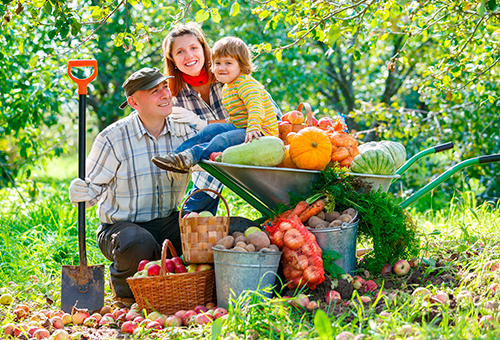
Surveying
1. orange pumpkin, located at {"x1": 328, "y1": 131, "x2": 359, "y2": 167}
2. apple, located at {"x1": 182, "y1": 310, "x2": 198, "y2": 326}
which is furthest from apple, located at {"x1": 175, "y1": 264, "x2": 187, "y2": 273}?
orange pumpkin, located at {"x1": 328, "y1": 131, "x2": 359, "y2": 167}

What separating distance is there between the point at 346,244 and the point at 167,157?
1202 mm

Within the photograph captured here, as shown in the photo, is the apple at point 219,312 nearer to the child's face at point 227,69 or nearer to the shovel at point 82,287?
the shovel at point 82,287

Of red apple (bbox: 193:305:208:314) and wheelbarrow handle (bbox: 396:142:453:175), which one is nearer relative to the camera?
red apple (bbox: 193:305:208:314)

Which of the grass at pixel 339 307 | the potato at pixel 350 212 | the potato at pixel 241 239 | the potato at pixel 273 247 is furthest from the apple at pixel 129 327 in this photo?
the potato at pixel 350 212

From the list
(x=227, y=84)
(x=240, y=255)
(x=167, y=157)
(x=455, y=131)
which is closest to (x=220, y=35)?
(x=455, y=131)

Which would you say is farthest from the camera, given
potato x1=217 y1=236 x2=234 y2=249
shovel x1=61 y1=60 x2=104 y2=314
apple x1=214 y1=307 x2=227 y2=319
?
shovel x1=61 y1=60 x2=104 y2=314

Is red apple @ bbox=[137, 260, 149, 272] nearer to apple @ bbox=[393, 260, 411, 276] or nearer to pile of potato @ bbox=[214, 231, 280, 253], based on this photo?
pile of potato @ bbox=[214, 231, 280, 253]

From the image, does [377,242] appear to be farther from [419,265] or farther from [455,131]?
[455,131]

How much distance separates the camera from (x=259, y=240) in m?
2.68

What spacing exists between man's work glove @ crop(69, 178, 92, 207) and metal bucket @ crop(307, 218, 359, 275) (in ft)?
5.21

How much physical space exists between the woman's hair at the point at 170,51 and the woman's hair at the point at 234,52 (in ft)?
1.37

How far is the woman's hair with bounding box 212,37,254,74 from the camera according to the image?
325 centimetres

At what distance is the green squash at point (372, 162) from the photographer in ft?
9.67

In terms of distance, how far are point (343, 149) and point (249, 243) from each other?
2.88ft
